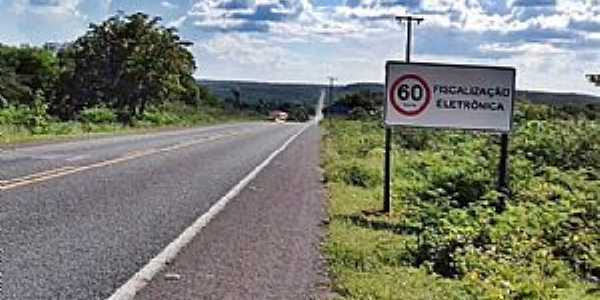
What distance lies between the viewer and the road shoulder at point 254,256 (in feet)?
28.6

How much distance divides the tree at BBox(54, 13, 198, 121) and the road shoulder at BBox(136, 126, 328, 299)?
178 ft

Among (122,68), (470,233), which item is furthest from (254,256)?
(122,68)

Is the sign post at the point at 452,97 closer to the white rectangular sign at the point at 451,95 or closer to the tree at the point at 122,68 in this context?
the white rectangular sign at the point at 451,95

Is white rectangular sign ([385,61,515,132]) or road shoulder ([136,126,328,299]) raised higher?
white rectangular sign ([385,61,515,132])

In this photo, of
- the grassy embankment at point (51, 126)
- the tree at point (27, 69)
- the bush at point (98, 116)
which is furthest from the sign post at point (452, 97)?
the tree at point (27, 69)

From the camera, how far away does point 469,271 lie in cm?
1019

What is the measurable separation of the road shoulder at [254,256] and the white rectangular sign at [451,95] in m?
2.08

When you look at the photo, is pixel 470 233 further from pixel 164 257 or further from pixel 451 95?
pixel 451 95

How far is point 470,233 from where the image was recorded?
1176 centimetres

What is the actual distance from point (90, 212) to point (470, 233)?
4892 mm

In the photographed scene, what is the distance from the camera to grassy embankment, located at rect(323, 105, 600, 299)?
955 cm

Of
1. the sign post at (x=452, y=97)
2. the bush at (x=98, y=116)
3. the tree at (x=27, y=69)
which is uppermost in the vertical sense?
the sign post at (x=452, y=97)

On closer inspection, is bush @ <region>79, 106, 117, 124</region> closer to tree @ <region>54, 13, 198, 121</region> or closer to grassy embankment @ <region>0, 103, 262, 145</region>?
grassy embankment @ <region>0, 103, 262, 145</region>

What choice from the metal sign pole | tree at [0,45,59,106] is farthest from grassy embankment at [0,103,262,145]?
the metal sign pole
